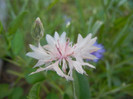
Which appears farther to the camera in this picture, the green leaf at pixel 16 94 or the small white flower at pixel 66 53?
the green leaf at pixel 16 94

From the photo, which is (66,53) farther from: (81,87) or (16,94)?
(16,94)

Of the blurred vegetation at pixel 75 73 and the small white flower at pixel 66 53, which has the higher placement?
the blurred vegetation at pixel 75 73

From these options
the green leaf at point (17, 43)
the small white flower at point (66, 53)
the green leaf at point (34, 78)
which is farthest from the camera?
the green leaf at point (17, 43)

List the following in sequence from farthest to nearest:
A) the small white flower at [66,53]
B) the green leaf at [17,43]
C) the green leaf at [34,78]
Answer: the green leaf at [17,43] → the green leaf at [34,78] → the small white flower at [66,53]

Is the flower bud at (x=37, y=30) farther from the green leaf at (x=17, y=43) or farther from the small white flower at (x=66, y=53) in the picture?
the green leaf at (x=17, y=43)

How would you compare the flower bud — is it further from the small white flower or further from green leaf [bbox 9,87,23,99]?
green leaf [bbox 9,87,23,99]

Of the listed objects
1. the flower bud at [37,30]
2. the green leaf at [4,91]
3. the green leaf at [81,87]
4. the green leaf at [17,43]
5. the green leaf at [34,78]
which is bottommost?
the green leaf at [81,87]

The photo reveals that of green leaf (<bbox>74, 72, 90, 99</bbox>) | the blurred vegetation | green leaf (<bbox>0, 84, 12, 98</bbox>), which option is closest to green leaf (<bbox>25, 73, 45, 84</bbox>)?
the blurred vegetation

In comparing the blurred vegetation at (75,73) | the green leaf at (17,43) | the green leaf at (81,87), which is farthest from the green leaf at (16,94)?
the green leaf at (81,87)
